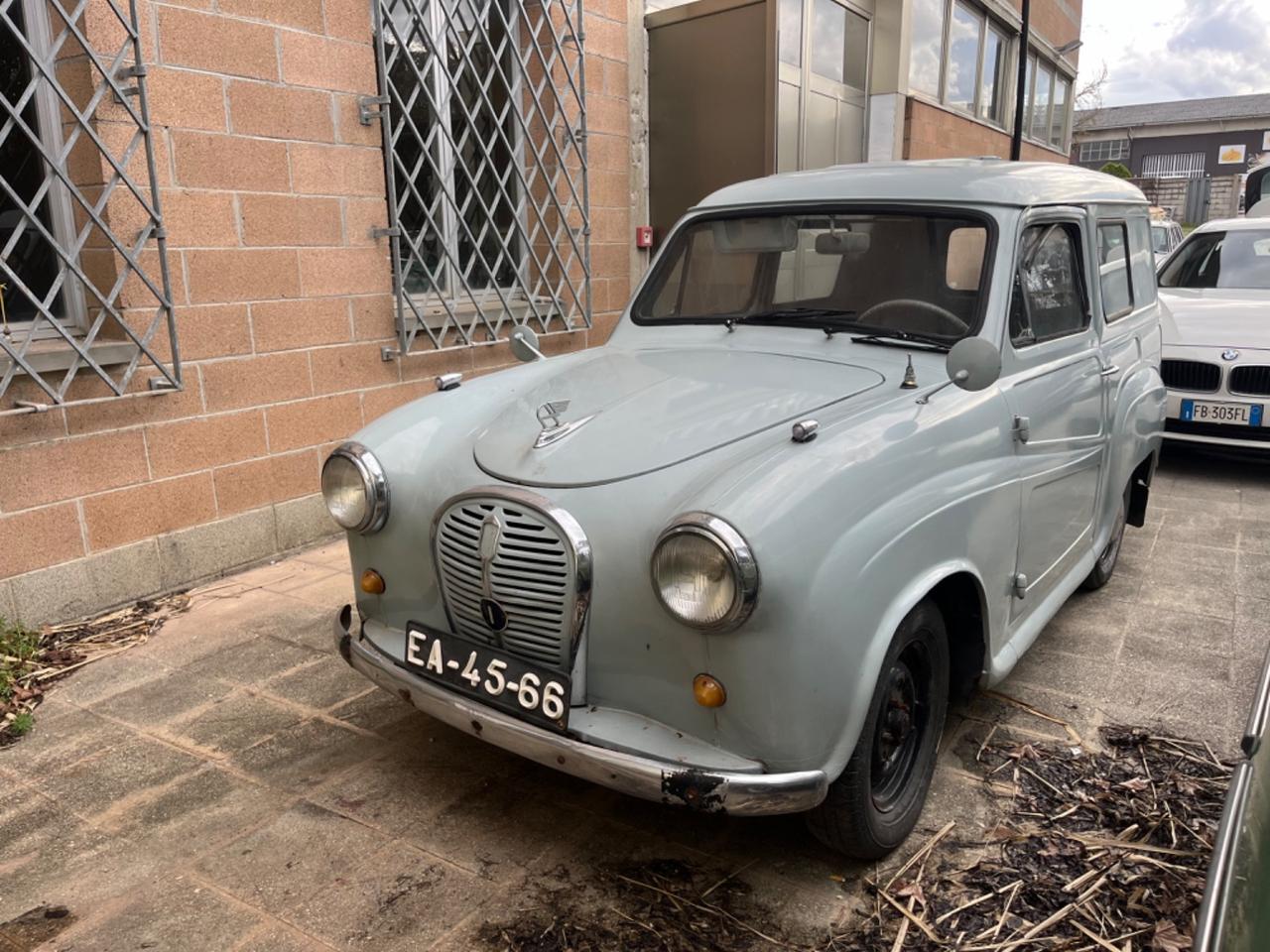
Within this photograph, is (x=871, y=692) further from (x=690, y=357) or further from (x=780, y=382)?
(x=690, y=357)

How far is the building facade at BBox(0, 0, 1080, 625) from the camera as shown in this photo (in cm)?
402

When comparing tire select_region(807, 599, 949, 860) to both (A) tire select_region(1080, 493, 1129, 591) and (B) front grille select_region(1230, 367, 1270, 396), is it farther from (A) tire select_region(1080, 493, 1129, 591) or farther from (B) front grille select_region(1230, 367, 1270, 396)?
(B) front grille select_region(1230, 367, 1270, 396)

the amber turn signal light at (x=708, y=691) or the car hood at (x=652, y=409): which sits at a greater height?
the car hood at (x=652, y=409)

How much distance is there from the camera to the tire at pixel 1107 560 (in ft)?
14.4

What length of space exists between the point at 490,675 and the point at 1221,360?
5.99m

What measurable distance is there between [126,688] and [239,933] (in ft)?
5.36

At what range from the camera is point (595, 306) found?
6.98 m

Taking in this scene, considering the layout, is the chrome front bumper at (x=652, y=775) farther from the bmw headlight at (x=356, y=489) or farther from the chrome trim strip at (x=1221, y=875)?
the chrome trim strip at (x=1221, y=875)

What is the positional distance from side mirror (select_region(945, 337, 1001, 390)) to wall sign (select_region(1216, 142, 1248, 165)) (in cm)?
5077

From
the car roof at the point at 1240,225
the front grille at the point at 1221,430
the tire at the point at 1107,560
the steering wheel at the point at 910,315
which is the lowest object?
the tire at the point at 1107,560

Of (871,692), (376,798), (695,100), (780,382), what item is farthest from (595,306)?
(871,692)

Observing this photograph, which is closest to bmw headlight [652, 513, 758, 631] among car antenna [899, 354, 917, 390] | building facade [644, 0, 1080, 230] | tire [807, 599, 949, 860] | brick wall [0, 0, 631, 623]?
tire [807, 599, 949, 860]

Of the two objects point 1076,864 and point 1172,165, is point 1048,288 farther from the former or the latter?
point 1172,165

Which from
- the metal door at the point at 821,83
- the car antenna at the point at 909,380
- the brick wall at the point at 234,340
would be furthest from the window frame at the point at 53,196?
the metal door at the point at 821,83
